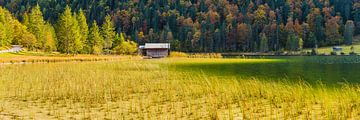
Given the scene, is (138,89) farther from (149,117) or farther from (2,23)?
(2,23)

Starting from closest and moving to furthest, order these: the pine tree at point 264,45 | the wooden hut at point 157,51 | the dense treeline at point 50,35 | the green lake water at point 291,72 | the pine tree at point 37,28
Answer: the green lake water at point 291,72 → the dense treeline at point 50,35 → the pine tree at point 37,28 → the wooden hut at point 157,51 → the pine tree at point 264,45

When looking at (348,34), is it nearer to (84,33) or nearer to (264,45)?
(264,45)

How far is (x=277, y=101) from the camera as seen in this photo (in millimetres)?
18406

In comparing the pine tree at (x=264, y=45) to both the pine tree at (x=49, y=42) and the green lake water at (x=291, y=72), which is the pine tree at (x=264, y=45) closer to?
the pine tree at (x=49, y=42)

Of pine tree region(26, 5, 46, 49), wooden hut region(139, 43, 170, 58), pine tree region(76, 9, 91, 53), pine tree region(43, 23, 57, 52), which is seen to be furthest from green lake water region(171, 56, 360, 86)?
wooden hut region(139, 43, 170, 58)

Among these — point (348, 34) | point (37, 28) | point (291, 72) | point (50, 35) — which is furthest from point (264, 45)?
point (291, 72)

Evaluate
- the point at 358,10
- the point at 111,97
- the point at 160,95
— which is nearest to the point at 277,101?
the point at 160,95

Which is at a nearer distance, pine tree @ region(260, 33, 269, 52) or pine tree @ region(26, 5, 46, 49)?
Result: pine tree @ region(26, 5, 46, 49)

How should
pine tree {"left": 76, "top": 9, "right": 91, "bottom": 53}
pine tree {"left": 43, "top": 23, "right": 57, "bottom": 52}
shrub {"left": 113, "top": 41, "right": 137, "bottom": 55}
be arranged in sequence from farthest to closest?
shrub {"left": 113, "top": 41, "right": 137, "bottom": 55} → pine tree {"left": 76, "top": 9, "right": 91, "bottom": 53} → pine tree {"left": 43, "top": 23, "right": 57, "bottom": 52}

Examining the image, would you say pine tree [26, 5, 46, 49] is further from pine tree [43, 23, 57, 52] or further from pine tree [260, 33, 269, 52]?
pine tree [260, 33, 269, 52]

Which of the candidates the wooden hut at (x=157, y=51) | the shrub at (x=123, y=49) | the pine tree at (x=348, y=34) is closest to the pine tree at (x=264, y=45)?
the pine tree at (x=348, y=34)

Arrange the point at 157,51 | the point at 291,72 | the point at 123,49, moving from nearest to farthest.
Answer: the point at 291,72, the point at 157,51, the point at 123,49

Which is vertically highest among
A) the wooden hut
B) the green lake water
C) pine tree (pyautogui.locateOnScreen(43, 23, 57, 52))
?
pine tree (pyautogui.locateOnScreen(43, 23, 57, 52))

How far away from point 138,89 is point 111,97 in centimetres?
408
